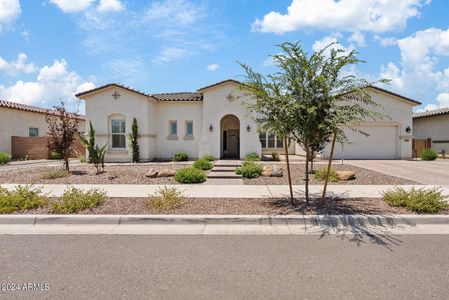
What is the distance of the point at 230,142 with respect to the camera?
74.0ft

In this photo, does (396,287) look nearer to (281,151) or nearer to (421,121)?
(281,151)

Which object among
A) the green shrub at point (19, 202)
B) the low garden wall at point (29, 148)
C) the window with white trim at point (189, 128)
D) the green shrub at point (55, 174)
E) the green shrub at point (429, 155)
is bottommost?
the green shrub at point (19, 202)

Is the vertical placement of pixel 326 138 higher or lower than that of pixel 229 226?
higher

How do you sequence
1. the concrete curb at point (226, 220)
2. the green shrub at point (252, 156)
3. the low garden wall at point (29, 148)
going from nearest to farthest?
the concrete curb at point (226, 220), the green shrub at point (252, 156), the low garden wall at point (29, 148)

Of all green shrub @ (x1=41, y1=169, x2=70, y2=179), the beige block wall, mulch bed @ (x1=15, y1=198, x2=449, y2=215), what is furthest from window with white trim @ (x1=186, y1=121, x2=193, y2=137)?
the beige block wall

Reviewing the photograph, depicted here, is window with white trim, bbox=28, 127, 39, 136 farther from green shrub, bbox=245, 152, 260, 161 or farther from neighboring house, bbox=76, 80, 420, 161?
green shrub, bbox=245, 152, 260, 161

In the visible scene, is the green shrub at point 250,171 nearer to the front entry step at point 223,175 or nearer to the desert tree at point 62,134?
the front entry step at point 223,175

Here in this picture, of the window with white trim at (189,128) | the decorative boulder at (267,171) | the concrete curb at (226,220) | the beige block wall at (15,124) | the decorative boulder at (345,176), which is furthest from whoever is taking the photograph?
the beige block wall at (15,124)

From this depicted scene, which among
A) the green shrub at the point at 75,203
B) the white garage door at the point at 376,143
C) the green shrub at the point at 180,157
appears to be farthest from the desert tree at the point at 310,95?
the white garage door at the point at 376,143

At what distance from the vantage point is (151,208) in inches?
286

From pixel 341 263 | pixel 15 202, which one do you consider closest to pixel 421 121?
pixel 341 263

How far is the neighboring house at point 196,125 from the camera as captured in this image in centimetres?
1911

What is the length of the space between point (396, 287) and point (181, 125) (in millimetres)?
18184

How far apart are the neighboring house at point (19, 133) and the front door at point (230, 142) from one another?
Answer: 11.7 metres
